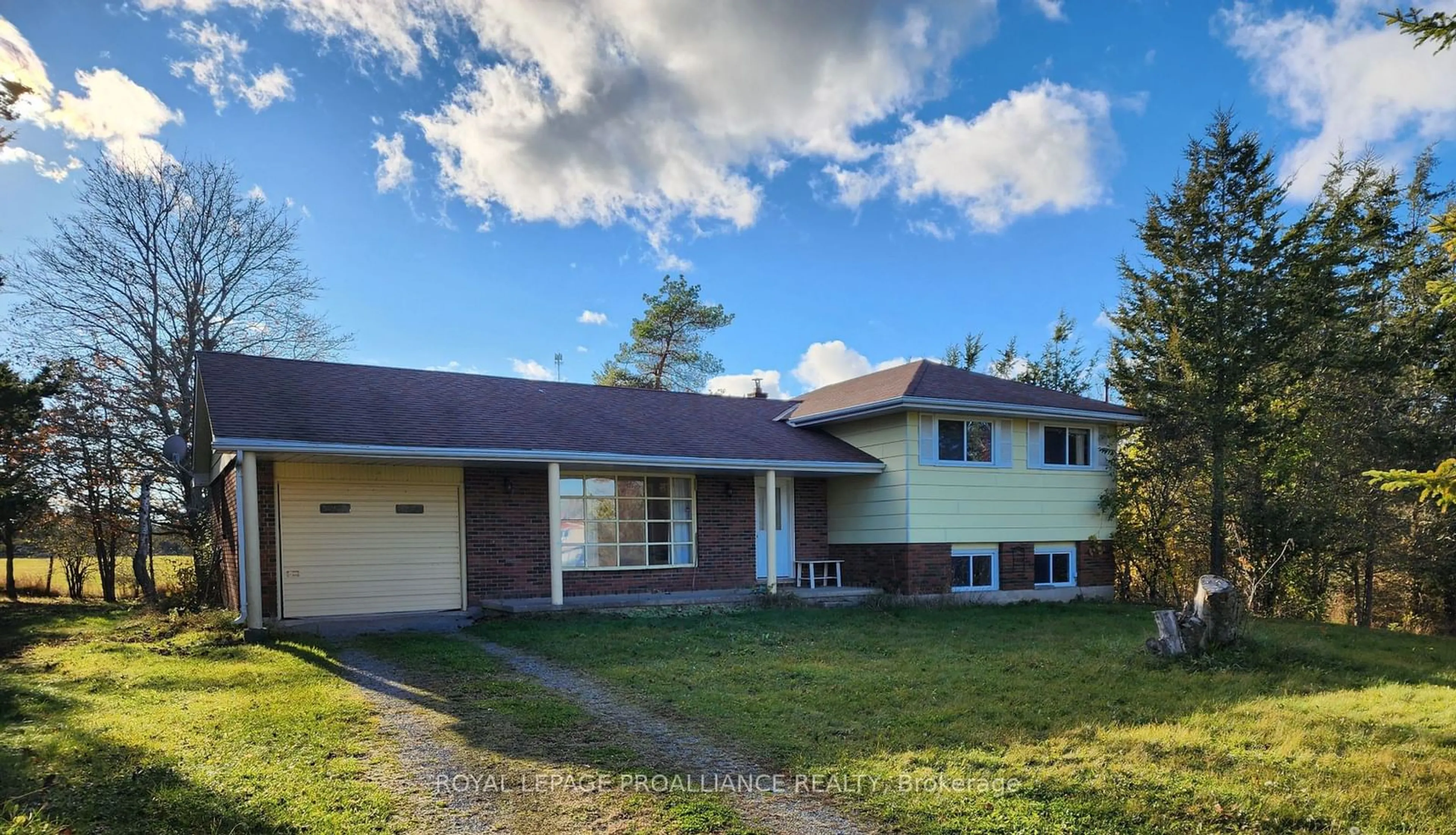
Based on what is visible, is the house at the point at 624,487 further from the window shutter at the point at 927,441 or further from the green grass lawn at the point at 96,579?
the green grass lawn at the point at 96,579

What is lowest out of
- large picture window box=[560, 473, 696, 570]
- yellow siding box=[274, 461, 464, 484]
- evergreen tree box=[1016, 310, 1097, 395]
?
large picture window box=[560, 473, 696, 570]

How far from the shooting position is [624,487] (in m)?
14.3

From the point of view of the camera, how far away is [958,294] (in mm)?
21125

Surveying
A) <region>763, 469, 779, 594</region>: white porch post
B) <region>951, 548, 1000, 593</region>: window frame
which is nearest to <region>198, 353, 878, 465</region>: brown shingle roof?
<region>763, 469, 779, 594</region>: white porch post

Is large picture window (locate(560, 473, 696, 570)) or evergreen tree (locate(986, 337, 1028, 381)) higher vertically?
evergreen tree (locate(986, 337, 1028, 381))

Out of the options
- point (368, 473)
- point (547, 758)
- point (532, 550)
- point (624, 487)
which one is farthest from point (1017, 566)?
point (547, 758)

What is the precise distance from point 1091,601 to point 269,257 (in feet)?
74.1

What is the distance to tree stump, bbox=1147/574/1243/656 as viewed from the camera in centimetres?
845

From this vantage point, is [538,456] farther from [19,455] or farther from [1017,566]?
[19,455]

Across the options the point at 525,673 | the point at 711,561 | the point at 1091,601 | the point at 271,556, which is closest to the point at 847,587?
the point at 711,561

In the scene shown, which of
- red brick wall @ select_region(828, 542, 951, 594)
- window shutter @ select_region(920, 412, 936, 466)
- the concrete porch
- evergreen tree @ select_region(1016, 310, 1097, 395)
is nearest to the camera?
the concrete porch

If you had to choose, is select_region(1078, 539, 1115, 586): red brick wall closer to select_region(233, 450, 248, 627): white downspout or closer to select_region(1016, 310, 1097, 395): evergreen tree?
select_region(1016, 310, 1097, 395): evergreen tree

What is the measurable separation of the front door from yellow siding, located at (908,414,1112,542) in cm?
253

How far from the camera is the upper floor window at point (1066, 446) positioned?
16.6m
